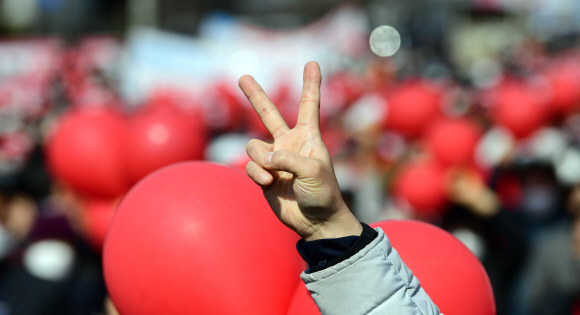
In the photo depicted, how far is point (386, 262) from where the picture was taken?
44.2 inches

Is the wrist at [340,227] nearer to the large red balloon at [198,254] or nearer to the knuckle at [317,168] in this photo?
the knuckle at [317,168]

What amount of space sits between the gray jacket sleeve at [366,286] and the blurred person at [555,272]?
7.06ft

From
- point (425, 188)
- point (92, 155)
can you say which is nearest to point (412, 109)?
Answer: point (425, 188)

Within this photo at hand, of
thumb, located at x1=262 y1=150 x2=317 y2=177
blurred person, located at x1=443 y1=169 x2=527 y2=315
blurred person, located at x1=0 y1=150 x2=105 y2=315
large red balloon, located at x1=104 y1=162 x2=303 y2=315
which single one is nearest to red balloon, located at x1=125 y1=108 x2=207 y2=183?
blurred person, located at x1=0 y1=150 x2=105 y2=315

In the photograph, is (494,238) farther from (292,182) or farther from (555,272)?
(292,182)

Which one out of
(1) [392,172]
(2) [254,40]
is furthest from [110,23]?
(1) [392,172]

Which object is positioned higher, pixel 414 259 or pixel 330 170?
pixel 330 170

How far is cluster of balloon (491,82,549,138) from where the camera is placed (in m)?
5.54

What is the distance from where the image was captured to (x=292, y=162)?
3.61ft

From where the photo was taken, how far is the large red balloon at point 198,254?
51.2 inches

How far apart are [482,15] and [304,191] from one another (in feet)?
81.7

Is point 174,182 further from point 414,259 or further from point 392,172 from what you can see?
point 392,172

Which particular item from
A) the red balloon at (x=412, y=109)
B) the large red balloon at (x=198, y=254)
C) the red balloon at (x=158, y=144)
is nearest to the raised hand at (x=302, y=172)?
the large red balloon at (x=198, y=254)

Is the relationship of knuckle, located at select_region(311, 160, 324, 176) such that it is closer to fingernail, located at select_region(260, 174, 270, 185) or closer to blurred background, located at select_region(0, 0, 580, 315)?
fingernail, located at select_region(260, 174, 270, 185)
